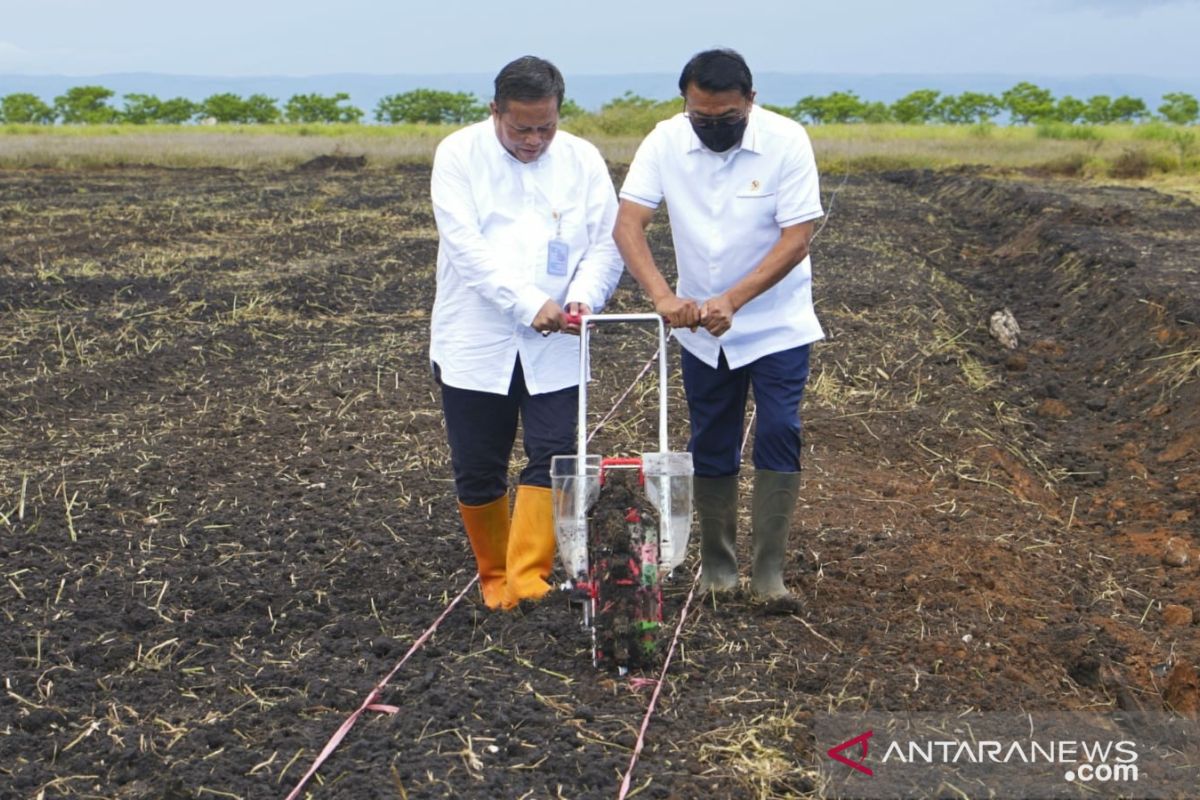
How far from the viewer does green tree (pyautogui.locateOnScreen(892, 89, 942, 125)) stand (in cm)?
6431

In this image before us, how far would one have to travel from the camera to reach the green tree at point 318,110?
64.0 metres

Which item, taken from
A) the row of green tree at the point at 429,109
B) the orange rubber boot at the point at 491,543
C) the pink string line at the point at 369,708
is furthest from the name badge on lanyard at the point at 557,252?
the row of green tree at the point at 429,109

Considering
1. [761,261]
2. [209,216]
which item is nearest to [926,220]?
[209,216]

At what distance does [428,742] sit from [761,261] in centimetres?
202

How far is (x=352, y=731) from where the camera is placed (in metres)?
4.32

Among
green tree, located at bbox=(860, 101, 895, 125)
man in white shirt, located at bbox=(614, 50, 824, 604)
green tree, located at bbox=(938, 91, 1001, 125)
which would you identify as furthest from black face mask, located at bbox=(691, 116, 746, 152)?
green tree, located at bbox=(860, 101, 895, 125)

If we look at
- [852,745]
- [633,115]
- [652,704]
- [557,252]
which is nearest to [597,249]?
[557,252]

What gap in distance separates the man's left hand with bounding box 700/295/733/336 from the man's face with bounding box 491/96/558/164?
0.78 metres

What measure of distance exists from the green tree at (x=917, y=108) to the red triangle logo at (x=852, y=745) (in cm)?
6226

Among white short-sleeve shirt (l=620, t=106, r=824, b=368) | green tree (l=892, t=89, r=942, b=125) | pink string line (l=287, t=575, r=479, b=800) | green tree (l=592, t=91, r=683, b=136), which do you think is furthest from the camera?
green tree (l=892, t=89, r=942, b=125)

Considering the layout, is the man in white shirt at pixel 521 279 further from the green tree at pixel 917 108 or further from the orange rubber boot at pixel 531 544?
the green tree at pixel 917 108

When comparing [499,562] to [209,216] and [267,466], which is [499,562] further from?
[209,216]

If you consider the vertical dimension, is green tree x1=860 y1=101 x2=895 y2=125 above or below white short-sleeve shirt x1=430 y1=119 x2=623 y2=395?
below

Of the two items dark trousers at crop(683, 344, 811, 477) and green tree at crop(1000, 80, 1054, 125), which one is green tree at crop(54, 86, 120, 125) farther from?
dark trousers at crop(683, 344, 811, 477)
